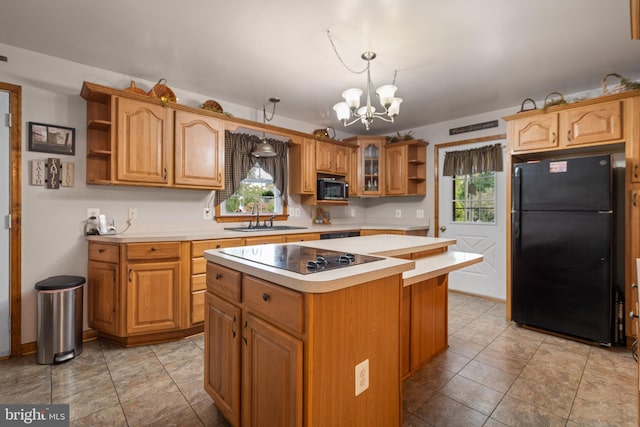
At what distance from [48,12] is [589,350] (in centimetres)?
480

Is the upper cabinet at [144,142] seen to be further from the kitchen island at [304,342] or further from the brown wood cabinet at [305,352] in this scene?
the brown wood cabinet at [305,352]

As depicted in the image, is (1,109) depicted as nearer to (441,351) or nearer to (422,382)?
(422,382)

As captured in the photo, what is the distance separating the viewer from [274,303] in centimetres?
120

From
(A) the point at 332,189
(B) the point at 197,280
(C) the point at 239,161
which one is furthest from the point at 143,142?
(A) the point at 332,189

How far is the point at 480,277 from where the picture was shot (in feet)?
13.5

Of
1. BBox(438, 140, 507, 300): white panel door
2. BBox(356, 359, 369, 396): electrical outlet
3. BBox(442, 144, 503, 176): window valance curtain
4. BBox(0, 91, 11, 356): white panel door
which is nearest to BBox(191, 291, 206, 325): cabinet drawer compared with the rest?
BBox(0, 91, 11, 356): white panel door

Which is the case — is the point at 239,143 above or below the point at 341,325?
above

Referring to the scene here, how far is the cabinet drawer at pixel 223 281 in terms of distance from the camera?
1.45 m

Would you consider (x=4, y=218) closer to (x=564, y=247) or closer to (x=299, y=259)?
(x=299, y=259)

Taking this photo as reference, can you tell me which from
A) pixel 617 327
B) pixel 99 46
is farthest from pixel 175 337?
pixel 617 327

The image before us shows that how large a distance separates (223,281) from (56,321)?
1.73 metres

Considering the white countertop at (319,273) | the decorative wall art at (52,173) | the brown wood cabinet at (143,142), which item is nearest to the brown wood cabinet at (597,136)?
the white countertop at (319,273)

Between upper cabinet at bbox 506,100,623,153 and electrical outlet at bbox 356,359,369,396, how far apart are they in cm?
291

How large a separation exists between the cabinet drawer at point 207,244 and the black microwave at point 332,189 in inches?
63.1
